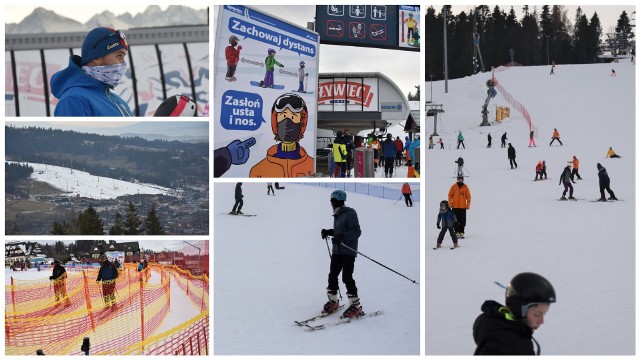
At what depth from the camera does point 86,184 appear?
11.6ft

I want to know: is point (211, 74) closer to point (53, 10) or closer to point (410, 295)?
point (53, 10)

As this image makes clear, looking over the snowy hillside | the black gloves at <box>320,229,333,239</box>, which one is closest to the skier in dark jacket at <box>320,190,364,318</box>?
the black gloves at <box>320,229,333,239</box>

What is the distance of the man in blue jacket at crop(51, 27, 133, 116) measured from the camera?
10.2 ft

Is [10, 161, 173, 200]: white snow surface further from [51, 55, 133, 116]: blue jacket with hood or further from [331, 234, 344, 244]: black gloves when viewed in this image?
[331, 234, 344, 244]: black gloves

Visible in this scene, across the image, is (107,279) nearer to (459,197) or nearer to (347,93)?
(347,93)

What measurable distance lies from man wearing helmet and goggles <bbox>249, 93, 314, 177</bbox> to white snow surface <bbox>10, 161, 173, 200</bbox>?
3.39ft

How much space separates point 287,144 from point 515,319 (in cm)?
276

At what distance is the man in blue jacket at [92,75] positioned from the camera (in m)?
3.11

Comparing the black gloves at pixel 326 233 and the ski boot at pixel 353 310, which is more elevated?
the black gloves at pixel 326 233

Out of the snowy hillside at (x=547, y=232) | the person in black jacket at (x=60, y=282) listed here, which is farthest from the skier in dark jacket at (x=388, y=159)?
the person in black jacket at (x=60, y=282)

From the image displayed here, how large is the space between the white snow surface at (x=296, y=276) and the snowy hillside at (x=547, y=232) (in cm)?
70

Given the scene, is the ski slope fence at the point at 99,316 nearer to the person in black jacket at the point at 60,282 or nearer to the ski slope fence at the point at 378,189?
the person in black jacket at the point at 60,282

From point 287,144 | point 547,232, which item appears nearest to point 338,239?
point 287,144

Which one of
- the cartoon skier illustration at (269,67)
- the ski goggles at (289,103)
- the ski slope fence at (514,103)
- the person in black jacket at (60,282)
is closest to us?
the person in black jacket at (60,282)
